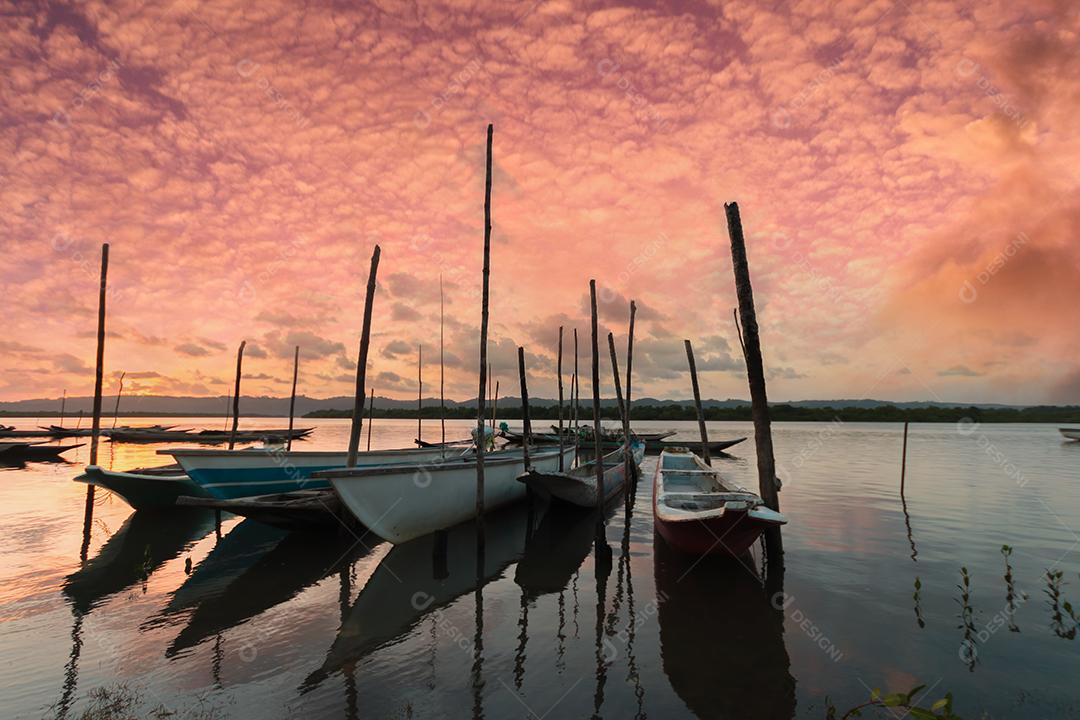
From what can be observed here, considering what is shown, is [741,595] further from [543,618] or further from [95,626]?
[95,626]

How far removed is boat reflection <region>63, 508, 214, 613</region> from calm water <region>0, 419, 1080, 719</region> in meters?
0.09

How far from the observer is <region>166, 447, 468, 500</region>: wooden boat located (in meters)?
16.3

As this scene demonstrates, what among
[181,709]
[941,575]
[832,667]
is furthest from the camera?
[941,575]

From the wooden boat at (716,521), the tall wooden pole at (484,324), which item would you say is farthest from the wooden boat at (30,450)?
the wooden boat at (716,521)

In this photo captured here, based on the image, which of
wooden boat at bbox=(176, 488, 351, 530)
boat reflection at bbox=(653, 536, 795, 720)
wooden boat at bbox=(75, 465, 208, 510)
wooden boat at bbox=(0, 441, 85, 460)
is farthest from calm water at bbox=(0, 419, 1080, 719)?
wooden boat at bbox=(0, 441, 85, 460)

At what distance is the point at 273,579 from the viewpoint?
11.4 m

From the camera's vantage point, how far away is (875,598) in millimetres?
10266

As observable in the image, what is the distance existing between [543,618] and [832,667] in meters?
4.55

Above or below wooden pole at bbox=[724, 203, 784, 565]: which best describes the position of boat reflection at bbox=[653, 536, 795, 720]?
below

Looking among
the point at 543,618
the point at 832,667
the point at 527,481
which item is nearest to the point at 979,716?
the point at 832,667

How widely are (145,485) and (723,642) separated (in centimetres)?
1878

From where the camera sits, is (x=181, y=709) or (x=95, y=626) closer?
(x=181, y=709)

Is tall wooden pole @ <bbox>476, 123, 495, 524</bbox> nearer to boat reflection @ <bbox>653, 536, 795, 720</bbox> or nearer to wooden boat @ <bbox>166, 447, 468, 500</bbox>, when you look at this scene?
boat reflection @ <bbox>653, 536, 795, 720</bbox>

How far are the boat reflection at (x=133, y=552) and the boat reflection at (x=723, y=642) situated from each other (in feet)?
34.7
